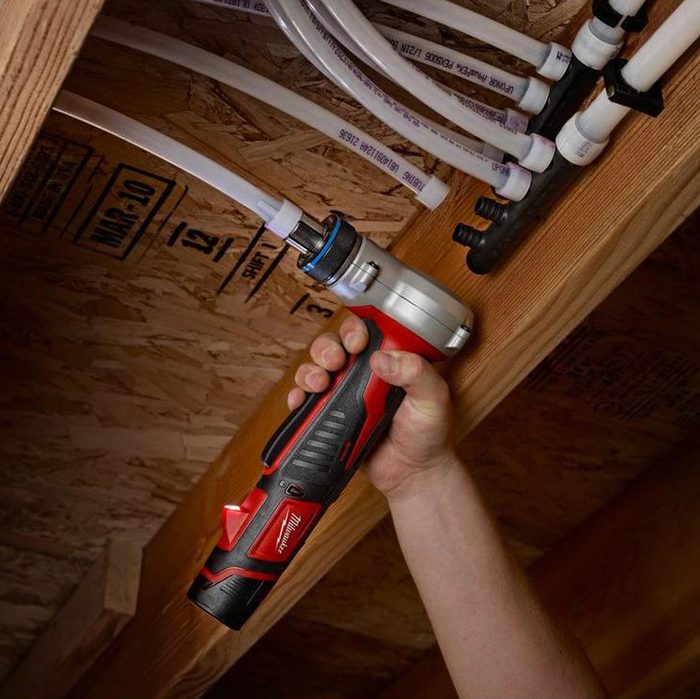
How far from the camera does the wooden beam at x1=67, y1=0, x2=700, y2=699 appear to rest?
1017 mm

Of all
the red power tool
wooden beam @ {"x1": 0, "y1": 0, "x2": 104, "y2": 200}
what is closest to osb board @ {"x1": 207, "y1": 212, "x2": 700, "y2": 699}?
the red power tool

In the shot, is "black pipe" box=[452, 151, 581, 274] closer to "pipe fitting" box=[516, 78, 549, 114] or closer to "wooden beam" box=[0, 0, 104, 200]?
"pipe fitting" box=[516, 78, 549, 114]

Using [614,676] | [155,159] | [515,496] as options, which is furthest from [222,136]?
[614,676]

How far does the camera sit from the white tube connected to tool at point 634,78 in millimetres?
917

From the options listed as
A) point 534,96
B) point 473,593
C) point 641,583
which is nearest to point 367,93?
point 534,96

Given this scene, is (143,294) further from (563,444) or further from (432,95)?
(563,444)

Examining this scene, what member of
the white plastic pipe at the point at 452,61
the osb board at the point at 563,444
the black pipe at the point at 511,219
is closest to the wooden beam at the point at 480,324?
the black pipe at the point at 511,219

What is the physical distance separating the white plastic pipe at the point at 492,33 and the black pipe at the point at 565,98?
0.04 feet

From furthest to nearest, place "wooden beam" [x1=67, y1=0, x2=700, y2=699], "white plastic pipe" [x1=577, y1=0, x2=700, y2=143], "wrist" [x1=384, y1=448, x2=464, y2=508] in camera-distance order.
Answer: "wrist" [x1=384, y1=448, x2=464, y2=508]
"wooden beam" [x1=67, y1=0, x2=700, y2=699]
"white plastic pipe" [x1=577, y1=0, x2=700, y2=143]

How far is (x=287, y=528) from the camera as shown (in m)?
1.19

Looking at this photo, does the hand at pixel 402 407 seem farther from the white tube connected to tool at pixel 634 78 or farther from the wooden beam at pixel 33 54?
the wooden beam at pixel 33 54

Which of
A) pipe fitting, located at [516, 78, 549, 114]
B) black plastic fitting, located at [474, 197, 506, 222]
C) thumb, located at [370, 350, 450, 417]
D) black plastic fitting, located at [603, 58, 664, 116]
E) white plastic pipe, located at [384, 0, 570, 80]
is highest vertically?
black plastic fitting, located at [603, 58, 664, 116]

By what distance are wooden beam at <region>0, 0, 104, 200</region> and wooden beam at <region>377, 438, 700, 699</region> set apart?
1.31 metres

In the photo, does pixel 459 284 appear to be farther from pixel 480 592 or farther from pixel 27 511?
pixel 27 511
